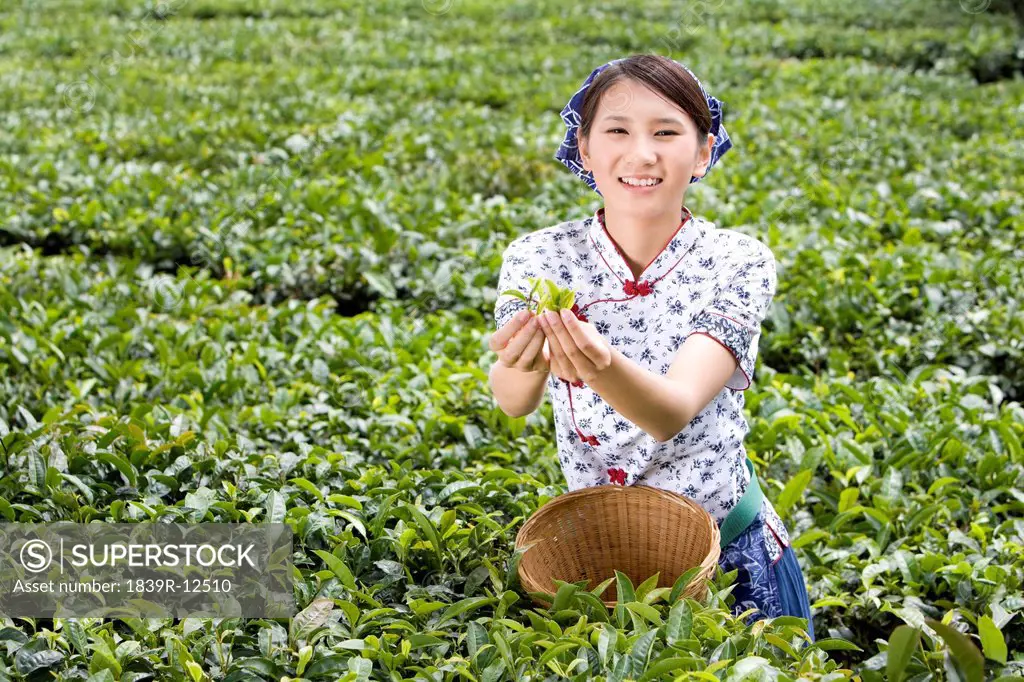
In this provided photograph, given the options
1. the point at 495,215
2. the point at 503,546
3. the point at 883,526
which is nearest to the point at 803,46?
the point at 495,215

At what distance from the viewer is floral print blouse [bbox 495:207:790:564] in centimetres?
229

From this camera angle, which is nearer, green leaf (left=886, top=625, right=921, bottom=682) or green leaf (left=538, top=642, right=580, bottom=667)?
green leaf (left=886, top=625, right=921, bottom=682)

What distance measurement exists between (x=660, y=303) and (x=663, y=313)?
23 mm

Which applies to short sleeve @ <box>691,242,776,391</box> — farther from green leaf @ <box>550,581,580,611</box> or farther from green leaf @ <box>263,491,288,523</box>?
green leaf @ <box>263,491,288,523</box>

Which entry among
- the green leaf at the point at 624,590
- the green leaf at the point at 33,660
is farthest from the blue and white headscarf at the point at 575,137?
the green leaf at the point at 33,660

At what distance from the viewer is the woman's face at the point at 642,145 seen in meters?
2.23

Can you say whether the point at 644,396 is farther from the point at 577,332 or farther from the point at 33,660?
the point at 33,660

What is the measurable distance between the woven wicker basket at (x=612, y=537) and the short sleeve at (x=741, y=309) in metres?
0.31

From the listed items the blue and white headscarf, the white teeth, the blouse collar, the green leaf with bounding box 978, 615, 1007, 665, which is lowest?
the green leaf with bounding box 978, 615, 1007, 665

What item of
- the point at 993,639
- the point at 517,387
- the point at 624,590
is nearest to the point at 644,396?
the point at 517,387

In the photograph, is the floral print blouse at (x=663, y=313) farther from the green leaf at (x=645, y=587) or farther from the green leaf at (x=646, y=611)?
the green leaf at (x=646, y=611)

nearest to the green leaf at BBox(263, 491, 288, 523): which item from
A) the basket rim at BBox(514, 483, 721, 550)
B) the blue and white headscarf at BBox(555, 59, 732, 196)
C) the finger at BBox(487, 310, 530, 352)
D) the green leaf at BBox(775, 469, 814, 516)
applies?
the basket rim at BBox(514, 483, 721, 550)

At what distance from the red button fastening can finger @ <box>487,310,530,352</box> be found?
15.4 inches

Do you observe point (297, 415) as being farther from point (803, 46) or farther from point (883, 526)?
point (803, 46)
